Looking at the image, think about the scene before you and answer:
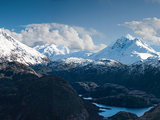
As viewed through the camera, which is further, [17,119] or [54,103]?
[54,103]

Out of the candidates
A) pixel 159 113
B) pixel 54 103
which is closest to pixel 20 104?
pixel 54 103

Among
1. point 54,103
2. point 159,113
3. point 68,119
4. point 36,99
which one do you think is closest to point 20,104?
point 36,99

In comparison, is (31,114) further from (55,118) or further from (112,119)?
(112,119)

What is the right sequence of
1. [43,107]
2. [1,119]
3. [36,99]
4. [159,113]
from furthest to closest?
[36,99] → [43,107] → [1,119] → [159,113]

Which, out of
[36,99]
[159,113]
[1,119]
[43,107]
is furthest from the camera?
[36,99]

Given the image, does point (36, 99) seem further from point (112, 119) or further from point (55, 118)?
point (112, 119)

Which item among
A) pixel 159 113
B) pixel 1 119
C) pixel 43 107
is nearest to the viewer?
pixel 159 113

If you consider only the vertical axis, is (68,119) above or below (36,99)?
below

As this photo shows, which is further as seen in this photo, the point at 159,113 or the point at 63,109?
the point at 63,109

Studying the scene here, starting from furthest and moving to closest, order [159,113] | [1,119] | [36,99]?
[36,99], [1,119], [159,113]
